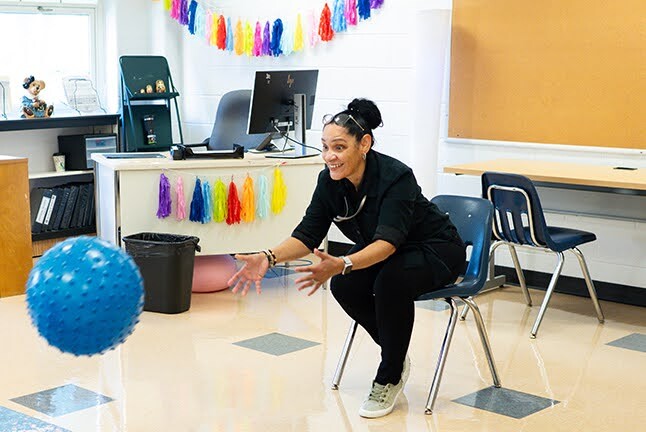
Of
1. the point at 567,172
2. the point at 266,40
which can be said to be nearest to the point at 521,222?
the point at 567,172

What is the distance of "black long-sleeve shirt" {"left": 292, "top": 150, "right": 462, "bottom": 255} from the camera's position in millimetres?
3326

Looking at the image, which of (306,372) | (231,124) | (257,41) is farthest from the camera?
(257,41)

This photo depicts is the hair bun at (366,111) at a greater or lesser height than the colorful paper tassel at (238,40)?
lesser

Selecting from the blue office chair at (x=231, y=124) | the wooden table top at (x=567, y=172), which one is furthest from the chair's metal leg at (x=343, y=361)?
the blue office chair at (x=231, y=124)

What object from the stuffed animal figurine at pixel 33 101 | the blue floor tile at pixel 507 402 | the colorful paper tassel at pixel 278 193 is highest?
the stuffed animal figurine at pixel 33 101

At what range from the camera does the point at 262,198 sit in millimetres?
5340

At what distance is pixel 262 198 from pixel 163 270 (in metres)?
0.78

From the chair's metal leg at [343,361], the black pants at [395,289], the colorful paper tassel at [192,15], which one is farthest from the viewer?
the colorful paper tassel at [192,15]

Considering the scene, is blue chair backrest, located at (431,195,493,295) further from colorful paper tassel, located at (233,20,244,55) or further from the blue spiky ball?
colorful paper tassel, located at (233,20,244,55)

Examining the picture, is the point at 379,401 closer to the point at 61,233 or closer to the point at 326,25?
the point at 326,25

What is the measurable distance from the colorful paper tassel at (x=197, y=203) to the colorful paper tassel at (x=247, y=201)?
251 mm

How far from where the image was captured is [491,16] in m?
5.57

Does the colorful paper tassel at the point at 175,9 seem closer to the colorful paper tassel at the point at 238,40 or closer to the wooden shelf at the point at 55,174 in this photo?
the colorful paper tassel at the point at 238,40

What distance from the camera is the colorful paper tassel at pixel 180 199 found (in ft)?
16.7
